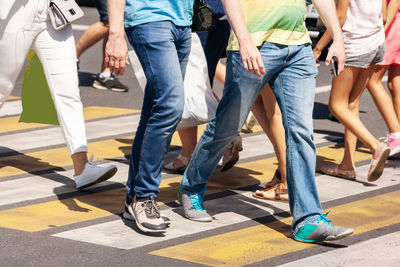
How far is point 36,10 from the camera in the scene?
6574mm

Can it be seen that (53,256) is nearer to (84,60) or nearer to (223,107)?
(223,107)

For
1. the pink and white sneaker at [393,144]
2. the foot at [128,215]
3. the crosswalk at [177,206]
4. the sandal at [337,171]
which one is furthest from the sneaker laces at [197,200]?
the pink and white sneaker at [393,144]

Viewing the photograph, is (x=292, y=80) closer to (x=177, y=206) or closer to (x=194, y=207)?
(x=194, y=207)

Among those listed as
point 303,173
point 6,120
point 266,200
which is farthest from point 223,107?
point 6,120

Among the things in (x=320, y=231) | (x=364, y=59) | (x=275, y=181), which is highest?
(x=364, y=59)

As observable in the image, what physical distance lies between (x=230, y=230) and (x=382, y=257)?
95 centimetres

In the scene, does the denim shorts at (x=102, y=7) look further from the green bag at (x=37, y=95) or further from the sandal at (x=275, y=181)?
the sandal at (x=275, y=181)

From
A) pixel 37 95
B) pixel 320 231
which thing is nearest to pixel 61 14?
pixel 37 95

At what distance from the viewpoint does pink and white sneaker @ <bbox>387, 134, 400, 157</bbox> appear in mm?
7815

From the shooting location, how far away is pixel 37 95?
23.4ft

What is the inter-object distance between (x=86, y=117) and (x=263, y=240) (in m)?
4.31

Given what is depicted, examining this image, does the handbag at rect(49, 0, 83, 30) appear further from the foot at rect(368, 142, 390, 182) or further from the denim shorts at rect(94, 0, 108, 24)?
the denim shorts at rect(94, 0, 108, 24)

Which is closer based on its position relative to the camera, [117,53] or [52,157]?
[117,53]

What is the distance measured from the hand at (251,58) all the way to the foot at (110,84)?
600 cm
